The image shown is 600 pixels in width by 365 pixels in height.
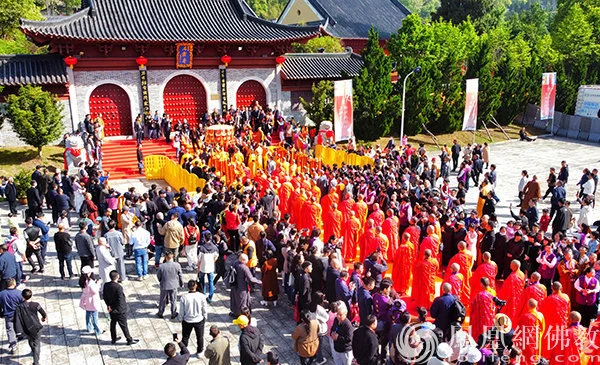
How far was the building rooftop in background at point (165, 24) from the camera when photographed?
2272cm

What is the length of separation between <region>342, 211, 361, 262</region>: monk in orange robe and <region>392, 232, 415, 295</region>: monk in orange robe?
76.4 inches

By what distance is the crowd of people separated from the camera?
7.69 m

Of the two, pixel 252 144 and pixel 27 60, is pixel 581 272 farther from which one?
pixel 27 60

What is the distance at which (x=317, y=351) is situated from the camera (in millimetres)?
8391

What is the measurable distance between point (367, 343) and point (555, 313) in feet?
11.3

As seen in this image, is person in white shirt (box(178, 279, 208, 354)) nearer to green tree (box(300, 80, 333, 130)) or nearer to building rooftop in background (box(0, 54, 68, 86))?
building rooftop in background (box(0, 54, 68, 86))

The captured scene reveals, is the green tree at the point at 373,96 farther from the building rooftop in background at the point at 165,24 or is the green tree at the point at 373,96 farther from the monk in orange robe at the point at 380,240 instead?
the monk in orange robe at the point at 380,240

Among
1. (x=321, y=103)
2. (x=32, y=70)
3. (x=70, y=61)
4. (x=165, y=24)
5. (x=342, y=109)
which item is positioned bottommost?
(x=342, y=109)

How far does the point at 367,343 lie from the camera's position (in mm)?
7324

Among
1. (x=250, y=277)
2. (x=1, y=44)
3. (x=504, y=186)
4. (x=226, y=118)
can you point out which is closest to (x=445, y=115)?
(x=504, y=186)

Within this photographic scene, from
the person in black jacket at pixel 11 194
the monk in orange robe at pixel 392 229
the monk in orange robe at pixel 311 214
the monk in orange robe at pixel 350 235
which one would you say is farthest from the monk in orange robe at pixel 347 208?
the person in black jacket at pixel 11 194

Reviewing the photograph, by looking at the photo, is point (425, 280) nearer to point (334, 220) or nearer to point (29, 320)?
point (334, 220)

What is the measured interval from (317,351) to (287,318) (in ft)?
6.23

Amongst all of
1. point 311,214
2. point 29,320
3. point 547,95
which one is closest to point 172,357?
point 29,320
